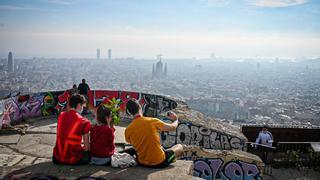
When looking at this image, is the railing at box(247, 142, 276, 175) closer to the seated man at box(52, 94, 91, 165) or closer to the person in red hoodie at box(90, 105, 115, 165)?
the person in red hoodie at box(90, 105, 115, 165)

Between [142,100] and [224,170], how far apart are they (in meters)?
6.29

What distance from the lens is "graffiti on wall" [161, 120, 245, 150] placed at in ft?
35.3

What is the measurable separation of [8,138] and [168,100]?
6.82 meters

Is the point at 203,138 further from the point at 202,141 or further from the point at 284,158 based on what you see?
the point at 284,158

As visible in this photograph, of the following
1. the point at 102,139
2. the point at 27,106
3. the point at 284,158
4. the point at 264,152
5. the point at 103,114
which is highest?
the point at 103,114

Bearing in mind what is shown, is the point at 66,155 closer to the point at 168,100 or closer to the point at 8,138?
the point at 8,138

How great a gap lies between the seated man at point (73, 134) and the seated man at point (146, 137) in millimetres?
797

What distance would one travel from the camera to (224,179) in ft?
32.7

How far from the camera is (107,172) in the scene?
5.77 metres

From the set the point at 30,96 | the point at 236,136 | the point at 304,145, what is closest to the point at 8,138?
the point at 30,96

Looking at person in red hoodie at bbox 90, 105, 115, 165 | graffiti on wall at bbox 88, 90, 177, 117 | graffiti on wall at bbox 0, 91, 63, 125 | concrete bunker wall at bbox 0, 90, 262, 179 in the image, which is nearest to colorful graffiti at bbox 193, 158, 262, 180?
concrete bunker wall at bbox 0, 90, 262, 179

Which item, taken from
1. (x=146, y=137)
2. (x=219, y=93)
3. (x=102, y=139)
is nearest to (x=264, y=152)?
(x=146, y=137)

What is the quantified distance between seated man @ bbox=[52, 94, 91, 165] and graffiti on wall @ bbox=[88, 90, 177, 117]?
884cm

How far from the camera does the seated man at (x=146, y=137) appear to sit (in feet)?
18.9
